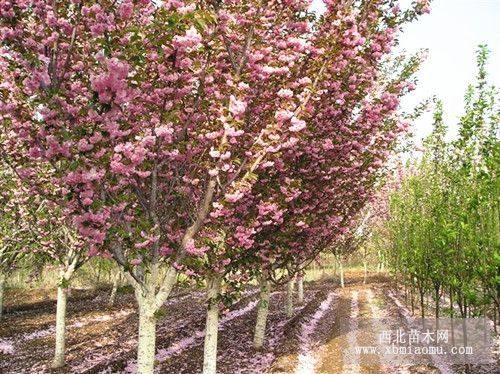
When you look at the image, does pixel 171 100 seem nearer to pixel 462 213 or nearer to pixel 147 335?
pixel 147 335

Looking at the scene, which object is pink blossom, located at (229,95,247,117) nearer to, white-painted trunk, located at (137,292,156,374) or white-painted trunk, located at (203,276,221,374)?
white-painted trunk, located at (137,292,156,374)

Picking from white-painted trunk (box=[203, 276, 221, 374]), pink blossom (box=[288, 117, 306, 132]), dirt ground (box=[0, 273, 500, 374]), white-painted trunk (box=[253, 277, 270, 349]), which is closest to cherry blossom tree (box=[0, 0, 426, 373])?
pink blossom (box=[288, 117, 306, 132])

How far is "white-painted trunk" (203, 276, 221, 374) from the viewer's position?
12773mm

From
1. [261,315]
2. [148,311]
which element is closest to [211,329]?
[148,311]

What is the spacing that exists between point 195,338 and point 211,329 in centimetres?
869

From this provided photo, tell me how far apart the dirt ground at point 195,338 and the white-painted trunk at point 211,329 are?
9.45ft

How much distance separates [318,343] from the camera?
64.6 feet

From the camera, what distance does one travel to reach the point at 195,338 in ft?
69.7

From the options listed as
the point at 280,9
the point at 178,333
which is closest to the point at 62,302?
the point at 178,333

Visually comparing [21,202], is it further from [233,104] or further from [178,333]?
[233,104]

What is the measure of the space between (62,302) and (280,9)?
1472 centimetres

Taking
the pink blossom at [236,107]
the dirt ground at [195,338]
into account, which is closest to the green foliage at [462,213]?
the dirt ground at [195,338]

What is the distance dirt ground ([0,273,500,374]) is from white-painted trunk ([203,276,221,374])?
288 centimetres

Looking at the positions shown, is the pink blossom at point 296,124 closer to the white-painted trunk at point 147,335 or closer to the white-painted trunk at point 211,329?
the white-painted trunk at point 147,335
